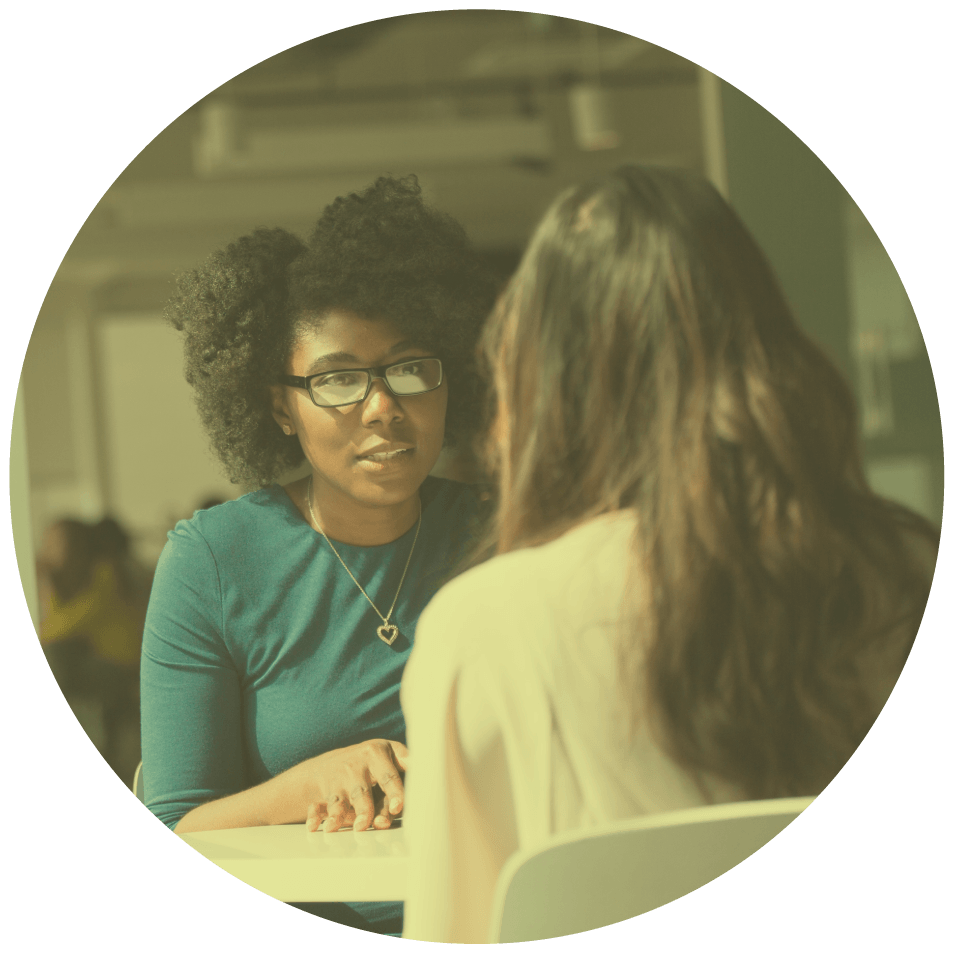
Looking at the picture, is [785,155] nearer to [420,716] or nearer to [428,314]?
[428,314]

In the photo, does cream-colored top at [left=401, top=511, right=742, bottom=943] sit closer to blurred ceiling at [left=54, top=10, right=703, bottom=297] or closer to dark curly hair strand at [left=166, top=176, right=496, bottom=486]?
dark curly hair strand at [left=166, top=176, right=496, bottom=486]

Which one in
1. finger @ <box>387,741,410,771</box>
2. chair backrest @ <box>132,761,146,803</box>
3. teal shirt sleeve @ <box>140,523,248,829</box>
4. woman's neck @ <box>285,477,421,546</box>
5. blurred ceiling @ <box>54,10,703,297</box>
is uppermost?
blurred ceiling @ <box>54,10,703,297</box>

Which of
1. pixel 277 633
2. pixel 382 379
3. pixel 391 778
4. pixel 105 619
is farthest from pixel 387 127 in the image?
pixel 391 778

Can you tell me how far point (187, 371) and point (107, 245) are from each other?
11.7 inches

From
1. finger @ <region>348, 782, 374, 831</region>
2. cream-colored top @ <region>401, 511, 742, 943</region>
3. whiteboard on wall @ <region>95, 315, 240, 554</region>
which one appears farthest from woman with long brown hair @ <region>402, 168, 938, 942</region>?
whiteboard on wall @ <region>95, 315, 240, 554</region>

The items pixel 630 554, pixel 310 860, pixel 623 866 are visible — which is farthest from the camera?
pixel 310 860

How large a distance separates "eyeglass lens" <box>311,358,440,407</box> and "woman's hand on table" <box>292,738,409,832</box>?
60cm

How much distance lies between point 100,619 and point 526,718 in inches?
32.7

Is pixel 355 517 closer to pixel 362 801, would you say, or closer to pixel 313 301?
pixel 313 301

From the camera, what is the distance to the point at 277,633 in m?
1.94

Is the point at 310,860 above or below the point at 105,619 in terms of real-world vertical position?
below

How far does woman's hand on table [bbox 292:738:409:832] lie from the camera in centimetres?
192

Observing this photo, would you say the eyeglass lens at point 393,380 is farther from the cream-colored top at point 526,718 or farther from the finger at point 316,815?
the finger at point 316,815

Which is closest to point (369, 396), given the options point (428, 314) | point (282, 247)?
point (428, 314)
